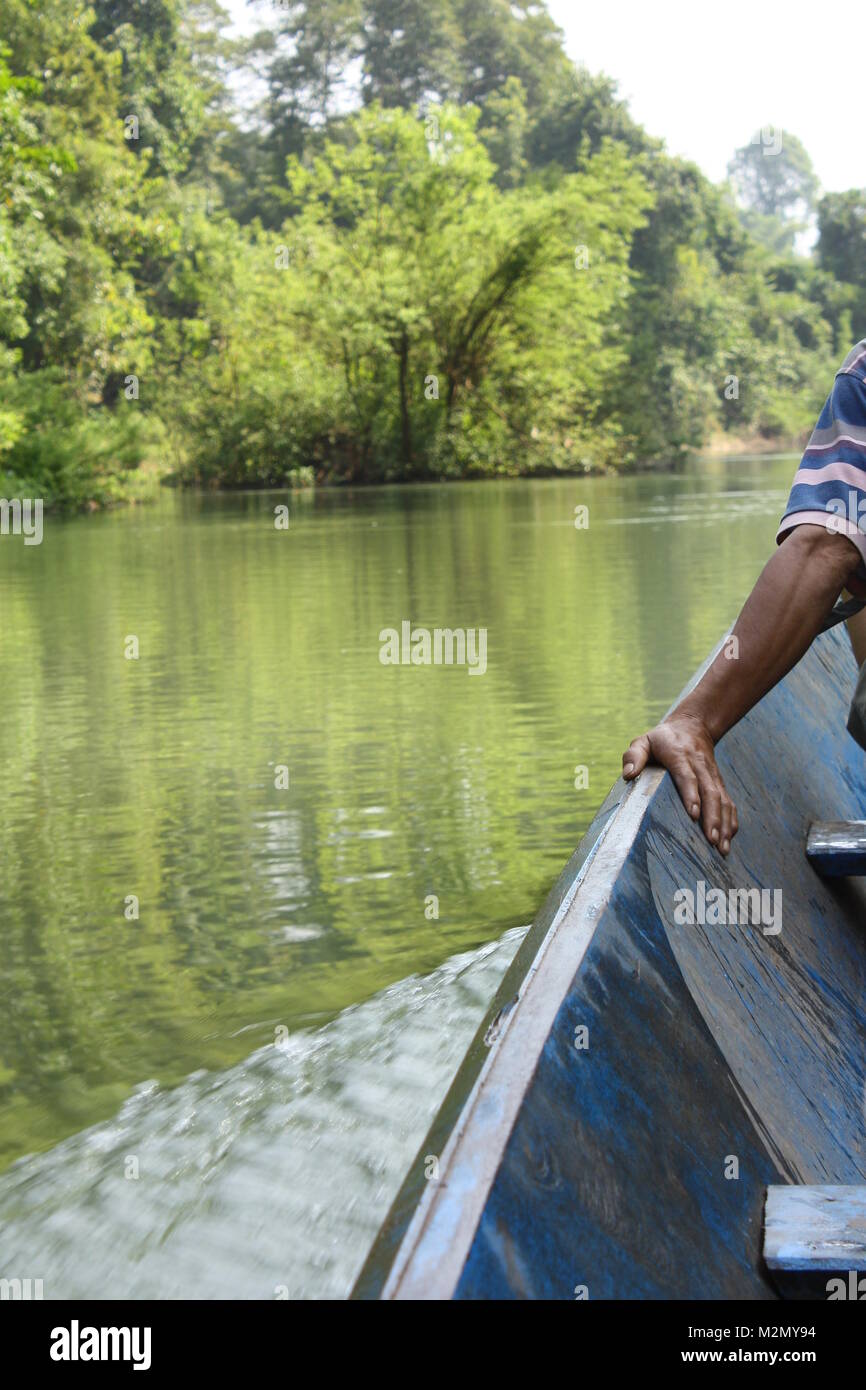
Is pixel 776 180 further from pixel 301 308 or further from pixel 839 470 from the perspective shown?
pixel 839 470

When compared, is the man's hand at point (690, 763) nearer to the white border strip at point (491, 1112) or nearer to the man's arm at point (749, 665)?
the man's arm at point (749, 665)

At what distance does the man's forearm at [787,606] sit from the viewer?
2.21 meters

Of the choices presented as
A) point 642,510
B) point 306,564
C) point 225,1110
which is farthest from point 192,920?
point 642,510

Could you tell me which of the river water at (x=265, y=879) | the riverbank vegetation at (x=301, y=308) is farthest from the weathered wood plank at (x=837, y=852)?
the riverbank vegetation at (x=301, y=308)

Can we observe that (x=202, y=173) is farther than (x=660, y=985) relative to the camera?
Yes

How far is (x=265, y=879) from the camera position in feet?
14.2

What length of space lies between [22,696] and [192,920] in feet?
10.6

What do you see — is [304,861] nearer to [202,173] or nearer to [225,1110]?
[225,1110]

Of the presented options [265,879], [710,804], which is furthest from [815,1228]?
[265,879]

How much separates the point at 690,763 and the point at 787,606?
26 cm

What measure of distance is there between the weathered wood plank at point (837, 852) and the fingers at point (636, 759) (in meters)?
0.55

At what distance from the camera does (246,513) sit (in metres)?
20.1

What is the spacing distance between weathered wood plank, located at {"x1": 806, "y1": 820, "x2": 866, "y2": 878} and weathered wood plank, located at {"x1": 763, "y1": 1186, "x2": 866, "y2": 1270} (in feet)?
3.49

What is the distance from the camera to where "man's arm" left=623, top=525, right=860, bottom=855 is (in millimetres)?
2215
